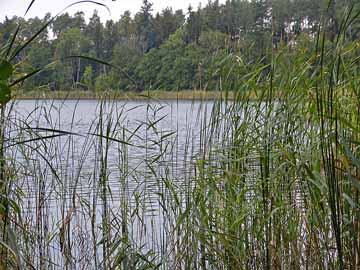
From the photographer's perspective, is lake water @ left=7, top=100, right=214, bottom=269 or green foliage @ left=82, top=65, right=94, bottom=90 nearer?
lake water @ left=7, top=100, right=214, bottom=269

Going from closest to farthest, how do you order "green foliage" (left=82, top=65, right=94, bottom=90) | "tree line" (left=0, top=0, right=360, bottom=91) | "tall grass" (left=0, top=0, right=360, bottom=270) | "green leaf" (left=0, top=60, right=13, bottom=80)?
1. "green leaf" (left=0, top=60, right=13, bottom=80)
2. "tall grass" (left=0, top=0, right=360, bottom=270)
3. "tree line" (left=0, top=0, right=360, bottom=91)
4. "green foliage" (left=82, top=65, right=94, bottom=90)

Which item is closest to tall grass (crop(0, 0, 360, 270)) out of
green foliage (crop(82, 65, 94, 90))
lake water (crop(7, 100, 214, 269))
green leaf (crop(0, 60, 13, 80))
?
lake water (crop(7, 100, 214, 269))

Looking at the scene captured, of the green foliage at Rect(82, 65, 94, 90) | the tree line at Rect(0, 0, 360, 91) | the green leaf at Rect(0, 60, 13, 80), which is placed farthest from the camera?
the green foliage at Rect(82, 65, 94, 90)

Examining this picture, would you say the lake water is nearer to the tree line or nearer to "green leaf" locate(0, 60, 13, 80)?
the tree line

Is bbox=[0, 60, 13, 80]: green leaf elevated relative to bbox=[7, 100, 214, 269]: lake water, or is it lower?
elevated

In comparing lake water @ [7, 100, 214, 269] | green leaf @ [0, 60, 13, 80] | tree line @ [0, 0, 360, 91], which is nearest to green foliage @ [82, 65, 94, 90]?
tree line @ [0, 0, 360, 91]

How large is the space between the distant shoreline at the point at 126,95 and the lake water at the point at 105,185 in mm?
46

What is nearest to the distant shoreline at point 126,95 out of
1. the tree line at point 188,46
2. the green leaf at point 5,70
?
the tree line at point 188,46

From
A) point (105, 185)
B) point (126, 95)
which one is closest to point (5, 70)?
point (105, 185)

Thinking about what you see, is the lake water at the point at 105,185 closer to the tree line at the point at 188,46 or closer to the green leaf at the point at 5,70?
the tree line at the point at 188,46

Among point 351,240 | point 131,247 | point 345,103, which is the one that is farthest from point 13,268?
point 345,103

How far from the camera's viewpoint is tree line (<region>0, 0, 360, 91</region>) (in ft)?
8.87

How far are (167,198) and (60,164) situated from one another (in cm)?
75

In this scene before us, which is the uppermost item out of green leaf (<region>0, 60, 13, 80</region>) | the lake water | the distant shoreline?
green leaf (<region>0, 60, 13, 80</region>)
